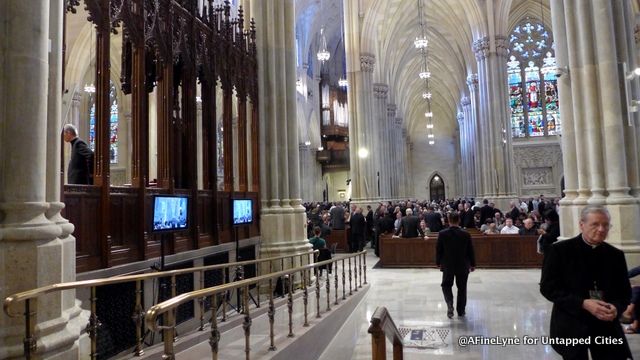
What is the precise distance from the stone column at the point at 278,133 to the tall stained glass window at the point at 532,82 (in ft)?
89.3

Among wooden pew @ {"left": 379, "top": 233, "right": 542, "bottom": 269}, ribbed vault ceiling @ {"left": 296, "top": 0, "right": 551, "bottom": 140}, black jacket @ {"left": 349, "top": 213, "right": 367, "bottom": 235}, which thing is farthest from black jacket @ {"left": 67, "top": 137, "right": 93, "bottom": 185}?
ribbed vault ceiling @ {"left": 296, "top": 0, "right": 551, "bottom": 140}

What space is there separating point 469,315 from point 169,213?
4.94m

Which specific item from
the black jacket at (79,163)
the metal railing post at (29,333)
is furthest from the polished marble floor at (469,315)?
the black jacket at (79,163)

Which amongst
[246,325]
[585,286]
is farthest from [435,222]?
[585,286]

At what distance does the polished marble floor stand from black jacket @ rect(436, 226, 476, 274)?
819 mm

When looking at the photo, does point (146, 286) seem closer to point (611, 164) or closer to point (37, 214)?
point (37, 214)

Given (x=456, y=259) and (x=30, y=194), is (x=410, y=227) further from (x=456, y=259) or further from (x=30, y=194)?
(x=30, y=194)

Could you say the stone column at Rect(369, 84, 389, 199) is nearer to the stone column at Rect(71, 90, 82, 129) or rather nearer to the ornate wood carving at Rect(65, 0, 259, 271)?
the stone column at Rect(71, 90, 82, 129)

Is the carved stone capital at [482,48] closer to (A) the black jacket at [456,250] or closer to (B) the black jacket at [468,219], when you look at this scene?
(B) the black jacket at [468,219]

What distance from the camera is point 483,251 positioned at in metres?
12.9

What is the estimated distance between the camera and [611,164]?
8047 mm

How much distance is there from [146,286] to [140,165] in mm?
1643

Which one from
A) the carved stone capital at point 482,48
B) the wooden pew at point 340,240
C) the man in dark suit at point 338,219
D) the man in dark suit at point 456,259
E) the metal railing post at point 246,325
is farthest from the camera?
the carved stone capital at point 482,48

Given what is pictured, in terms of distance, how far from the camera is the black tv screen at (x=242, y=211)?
8.33 meters
